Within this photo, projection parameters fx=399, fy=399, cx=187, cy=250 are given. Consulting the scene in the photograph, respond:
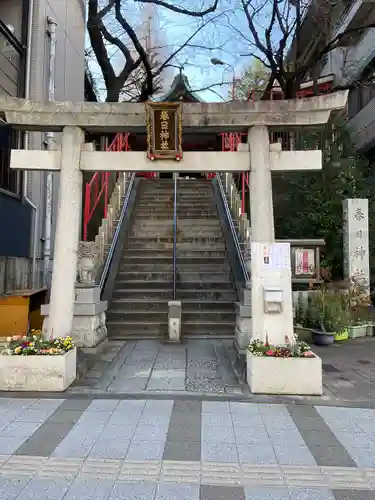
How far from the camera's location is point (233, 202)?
12.6 meters

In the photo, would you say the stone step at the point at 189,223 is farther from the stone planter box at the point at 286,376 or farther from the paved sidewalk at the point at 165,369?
the stone planter box at the point at 286,376

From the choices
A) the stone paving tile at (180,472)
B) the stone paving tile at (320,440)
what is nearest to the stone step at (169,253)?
the stone paving tile at (320,440)

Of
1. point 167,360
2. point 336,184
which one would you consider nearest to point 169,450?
point 167,360

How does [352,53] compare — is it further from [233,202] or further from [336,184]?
[233,202]

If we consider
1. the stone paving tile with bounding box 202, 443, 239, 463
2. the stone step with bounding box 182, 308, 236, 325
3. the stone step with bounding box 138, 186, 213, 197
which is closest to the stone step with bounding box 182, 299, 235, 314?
Answer: the stone step with bounding box 182, 308, 236, 325

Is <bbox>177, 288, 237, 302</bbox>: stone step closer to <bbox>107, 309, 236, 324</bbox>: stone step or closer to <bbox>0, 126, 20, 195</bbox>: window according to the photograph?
<bbox>107, 309, 236, 324</bbox>: stone step

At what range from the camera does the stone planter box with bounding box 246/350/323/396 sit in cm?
534

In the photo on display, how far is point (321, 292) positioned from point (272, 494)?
22.7 feet

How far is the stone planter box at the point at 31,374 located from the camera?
17.7ft

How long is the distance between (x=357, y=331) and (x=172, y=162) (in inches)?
256

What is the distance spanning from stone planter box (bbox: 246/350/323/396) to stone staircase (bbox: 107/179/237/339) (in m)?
3.63

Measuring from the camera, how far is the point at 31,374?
541 cm

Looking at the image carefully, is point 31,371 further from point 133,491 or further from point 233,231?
point 233,231

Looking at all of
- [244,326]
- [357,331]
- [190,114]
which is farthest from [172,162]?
[357,331]
